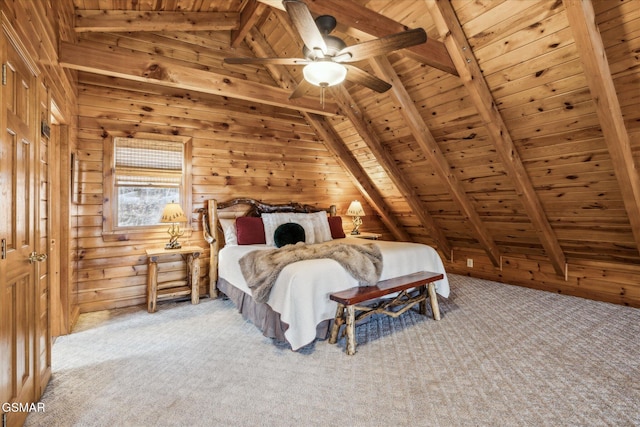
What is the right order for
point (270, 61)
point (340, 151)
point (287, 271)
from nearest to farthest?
point (270, 61) < point (287, 271) < point (340, 151)

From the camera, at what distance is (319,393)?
2.01 metres

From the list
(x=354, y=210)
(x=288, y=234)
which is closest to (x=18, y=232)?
(x=288, y=234)

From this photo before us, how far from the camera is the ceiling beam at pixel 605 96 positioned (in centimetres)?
213

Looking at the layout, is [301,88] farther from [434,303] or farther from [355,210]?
[355,210]

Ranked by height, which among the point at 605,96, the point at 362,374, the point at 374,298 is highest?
the point at 605,96

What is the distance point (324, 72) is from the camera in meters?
2.23

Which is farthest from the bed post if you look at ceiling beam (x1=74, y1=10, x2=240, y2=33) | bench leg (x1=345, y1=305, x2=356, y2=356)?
bench leg (x1=345, y1=305, x2=356, y2=356)

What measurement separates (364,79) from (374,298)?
1.72 meters

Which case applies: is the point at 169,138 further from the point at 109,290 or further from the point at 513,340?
the point at 513,340

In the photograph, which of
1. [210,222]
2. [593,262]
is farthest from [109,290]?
[593,262]

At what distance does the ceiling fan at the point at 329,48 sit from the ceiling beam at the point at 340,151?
217 centimetres

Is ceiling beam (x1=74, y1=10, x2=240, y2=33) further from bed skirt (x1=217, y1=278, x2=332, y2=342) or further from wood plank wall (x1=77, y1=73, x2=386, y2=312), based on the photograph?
bed skirt (x1=217, y1=278, x2=332, y2=342)

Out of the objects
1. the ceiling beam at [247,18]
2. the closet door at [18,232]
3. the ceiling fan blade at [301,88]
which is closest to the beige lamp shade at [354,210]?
the ceiling fan blade at [301,88]

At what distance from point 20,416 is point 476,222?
4577 millimetres
